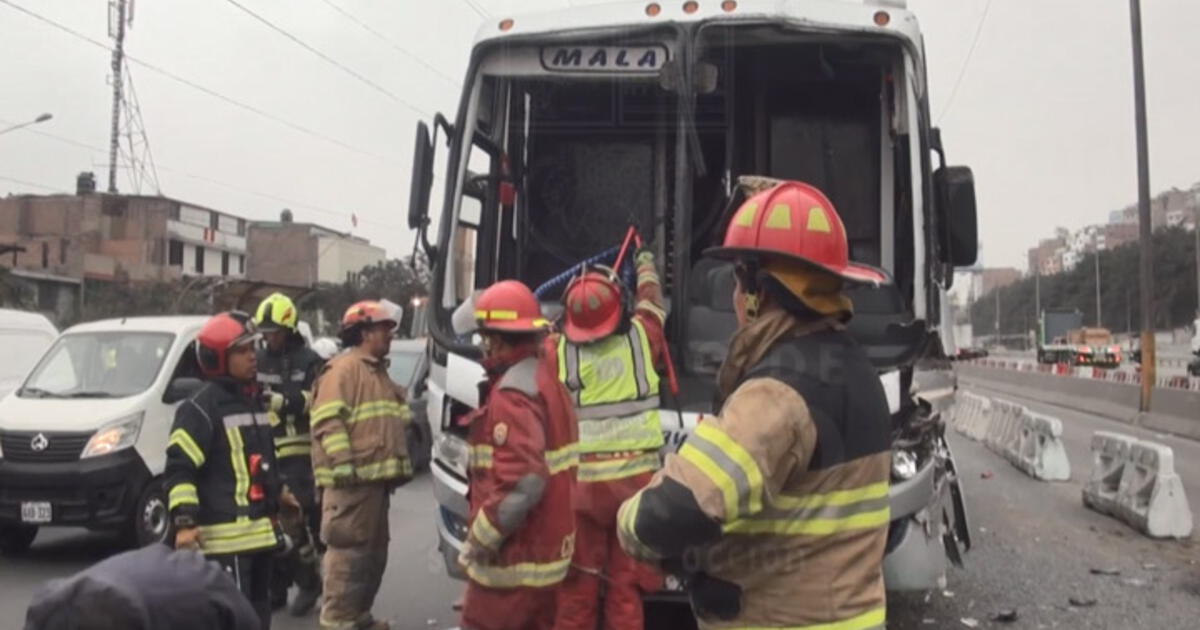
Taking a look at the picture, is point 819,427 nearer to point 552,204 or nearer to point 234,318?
point 234,318

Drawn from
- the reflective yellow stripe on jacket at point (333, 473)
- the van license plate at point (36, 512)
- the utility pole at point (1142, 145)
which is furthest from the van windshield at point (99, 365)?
the utility pole at point (1142, 145)

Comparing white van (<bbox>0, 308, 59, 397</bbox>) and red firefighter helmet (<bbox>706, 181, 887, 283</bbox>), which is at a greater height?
red firefighter helmet (<bbox>706, 181, 887, 283</bbox>)

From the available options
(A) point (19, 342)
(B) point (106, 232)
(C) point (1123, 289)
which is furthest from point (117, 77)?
(C) point (1123, 289)

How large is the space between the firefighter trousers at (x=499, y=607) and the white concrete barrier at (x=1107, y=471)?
256 inches

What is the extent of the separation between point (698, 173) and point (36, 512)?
5.47m

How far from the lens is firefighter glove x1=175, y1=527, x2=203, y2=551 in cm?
408

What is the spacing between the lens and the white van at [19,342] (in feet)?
33.2

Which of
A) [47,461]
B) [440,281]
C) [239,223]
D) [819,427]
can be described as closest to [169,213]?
[239,223]

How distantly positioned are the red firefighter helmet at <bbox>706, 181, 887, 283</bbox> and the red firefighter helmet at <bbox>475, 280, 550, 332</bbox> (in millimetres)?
1572

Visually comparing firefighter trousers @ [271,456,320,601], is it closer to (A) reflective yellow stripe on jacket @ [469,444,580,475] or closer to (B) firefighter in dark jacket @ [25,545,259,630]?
(A) reflective yellow stripe on jacket @ [469,444,580,475]

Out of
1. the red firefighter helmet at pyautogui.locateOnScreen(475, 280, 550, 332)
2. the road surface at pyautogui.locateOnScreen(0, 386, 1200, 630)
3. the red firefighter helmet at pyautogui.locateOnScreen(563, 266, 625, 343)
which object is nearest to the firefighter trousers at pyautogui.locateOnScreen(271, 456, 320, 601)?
the road surface at pyautogui.locateOnScreen(0, 386, 1200, 630)

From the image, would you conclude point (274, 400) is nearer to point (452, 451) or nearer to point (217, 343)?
point (452, 451)

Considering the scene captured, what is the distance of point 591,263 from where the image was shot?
5539 millimetres

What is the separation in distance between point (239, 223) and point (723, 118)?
59678mm
